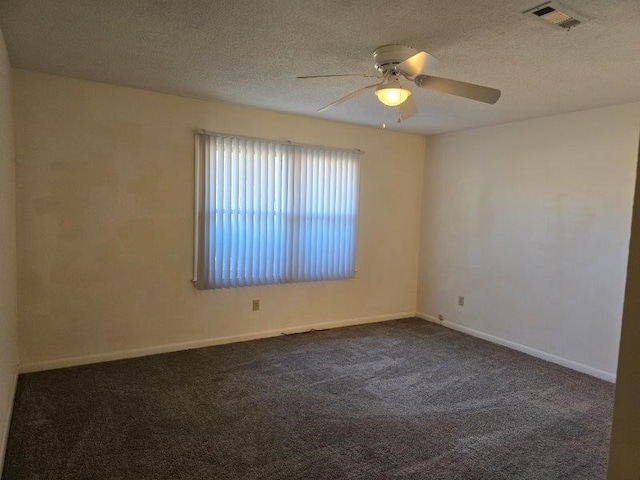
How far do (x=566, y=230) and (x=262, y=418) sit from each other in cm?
322

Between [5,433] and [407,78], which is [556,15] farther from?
[5,433]

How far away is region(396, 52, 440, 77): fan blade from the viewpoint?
2217 millimetres

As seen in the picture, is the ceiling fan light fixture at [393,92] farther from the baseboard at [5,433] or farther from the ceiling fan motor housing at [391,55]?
the baseboard at [5,433]

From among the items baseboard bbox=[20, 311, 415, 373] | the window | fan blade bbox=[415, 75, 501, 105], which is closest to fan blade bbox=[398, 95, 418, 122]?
fan blade bbox=[415, 75, 501, 105]

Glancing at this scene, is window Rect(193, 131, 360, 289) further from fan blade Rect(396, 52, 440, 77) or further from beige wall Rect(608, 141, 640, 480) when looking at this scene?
beige wall Rect(608, 141, 640, 480)

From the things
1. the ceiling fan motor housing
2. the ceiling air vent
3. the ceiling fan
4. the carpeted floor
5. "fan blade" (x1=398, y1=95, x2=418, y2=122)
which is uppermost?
the ceiling air vent

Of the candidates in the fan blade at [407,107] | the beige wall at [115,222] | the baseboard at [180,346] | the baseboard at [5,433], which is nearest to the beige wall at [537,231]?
the baseboard at [180,346]

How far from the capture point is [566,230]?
4047 millimetres

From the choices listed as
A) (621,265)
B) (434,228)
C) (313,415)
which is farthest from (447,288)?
(313,415)

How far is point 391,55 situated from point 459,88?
17.3 inches

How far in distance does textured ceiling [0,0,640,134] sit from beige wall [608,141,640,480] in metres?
1.48

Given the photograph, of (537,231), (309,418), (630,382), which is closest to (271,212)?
(309,418)

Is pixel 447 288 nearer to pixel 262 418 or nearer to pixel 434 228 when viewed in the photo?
pixel 434 228

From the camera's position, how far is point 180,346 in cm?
407
